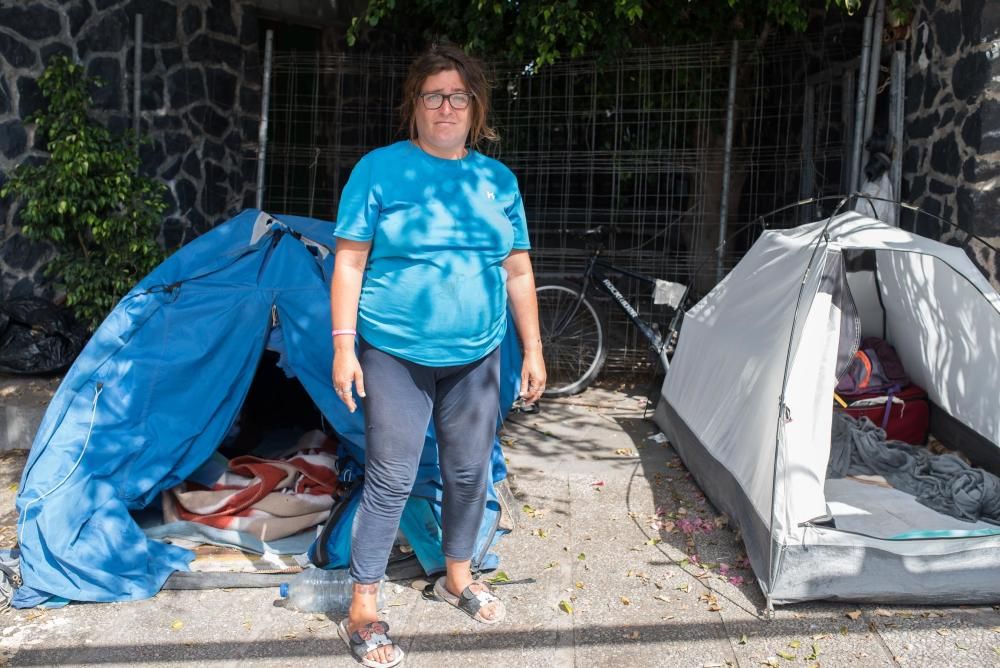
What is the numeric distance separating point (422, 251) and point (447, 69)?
560 mm

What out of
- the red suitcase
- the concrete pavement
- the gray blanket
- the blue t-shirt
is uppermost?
the blue t-shirt

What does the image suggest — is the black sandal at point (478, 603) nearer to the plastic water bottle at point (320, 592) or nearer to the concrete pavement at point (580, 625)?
the concrete pavement at point (580, 625)

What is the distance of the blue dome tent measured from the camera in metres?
3.25

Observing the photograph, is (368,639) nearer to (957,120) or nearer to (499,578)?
(499,578)

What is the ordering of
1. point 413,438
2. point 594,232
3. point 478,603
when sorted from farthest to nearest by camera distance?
point 594,232 < point 478,603 < point 413,438

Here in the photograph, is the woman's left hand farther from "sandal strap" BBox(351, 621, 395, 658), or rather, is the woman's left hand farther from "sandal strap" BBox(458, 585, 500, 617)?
"sandal strap" BBox(351, 621, 395, 658)

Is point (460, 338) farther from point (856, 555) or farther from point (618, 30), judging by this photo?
point (618, 30)

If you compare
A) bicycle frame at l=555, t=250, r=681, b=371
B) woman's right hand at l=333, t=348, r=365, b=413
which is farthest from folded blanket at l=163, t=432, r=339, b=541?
bicycle frame at l=555, t=250, r=681, b=371

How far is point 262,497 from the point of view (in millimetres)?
3807

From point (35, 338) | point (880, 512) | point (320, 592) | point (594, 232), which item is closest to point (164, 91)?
point (35, 338)

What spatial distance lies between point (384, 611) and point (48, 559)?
1.19 meters

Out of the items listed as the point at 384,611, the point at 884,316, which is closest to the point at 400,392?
the point at 384,611

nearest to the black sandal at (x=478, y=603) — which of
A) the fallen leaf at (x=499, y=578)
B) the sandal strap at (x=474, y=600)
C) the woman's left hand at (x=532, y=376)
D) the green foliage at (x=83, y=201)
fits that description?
the sandal strap at (x=474, y=600)

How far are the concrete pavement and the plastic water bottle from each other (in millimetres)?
46
